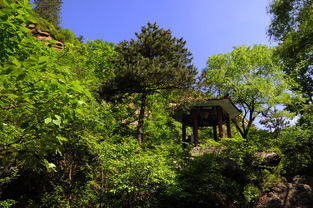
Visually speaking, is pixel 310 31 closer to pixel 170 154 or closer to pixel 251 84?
pixel 170 154

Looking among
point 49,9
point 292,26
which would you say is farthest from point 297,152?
point 49,9

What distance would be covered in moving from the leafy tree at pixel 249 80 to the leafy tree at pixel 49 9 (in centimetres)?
3511

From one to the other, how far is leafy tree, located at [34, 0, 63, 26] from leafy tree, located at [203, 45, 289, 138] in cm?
3511

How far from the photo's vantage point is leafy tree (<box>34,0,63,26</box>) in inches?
1774

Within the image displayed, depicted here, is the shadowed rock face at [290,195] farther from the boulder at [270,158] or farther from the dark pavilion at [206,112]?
the dark pavilion at [206,112]

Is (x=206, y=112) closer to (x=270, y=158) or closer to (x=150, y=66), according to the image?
(x=150, y=66)

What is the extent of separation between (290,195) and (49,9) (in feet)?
174

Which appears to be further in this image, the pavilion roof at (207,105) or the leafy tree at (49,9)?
the leafy tree at (49,9)

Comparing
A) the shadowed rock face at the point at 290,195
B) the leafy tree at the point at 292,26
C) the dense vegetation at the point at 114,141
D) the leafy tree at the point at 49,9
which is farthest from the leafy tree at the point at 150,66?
the leafy tree at the point at 49,9

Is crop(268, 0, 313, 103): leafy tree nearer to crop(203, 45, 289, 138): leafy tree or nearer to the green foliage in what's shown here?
the green foliage

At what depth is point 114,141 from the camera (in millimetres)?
10008

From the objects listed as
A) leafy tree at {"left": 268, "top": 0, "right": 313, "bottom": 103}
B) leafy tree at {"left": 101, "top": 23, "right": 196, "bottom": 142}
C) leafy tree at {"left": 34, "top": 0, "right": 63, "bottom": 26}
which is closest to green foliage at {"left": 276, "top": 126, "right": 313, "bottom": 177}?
leafy tree at {"left": 268, "top": 0, "right": 313, "bottom": 103}

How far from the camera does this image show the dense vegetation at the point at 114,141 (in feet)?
8.66

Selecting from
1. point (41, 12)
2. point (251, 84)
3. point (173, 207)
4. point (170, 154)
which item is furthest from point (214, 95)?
point (41, 12)
